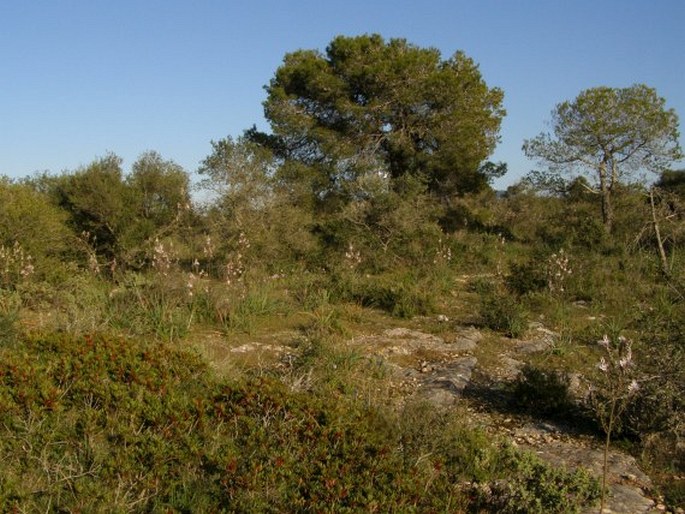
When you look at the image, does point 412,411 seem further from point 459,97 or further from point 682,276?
point 459,97

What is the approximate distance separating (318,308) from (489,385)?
124 inches

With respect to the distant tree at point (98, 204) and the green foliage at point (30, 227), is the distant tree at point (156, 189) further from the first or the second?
the green foliage at point (30, 227)

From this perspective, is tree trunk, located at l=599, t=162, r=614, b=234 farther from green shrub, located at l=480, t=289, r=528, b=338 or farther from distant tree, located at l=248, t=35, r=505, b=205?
green shrub, located at l=480, t=289, r=528, b=338

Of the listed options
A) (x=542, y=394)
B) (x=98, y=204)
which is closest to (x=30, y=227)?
(x=98, y=204)

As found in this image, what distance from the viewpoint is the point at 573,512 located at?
146 inches

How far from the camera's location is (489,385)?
6641 millimetres

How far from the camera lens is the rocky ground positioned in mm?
4578

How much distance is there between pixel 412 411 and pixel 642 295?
288 inches

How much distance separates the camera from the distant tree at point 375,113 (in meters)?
19.3

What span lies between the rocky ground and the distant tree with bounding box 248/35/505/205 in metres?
11.1

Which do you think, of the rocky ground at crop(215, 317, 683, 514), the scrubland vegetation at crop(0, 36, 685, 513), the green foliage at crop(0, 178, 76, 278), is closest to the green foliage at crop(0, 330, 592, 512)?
the scrubland vegetation at crop(0, 36, 685, 513)

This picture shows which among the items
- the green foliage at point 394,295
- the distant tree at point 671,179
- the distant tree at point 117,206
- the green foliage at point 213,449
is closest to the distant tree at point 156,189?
the distant tree at point 117,206

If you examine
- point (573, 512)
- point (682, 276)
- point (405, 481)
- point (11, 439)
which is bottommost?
point (573, 512)

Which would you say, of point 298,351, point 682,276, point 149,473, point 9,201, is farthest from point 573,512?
point 9,201
